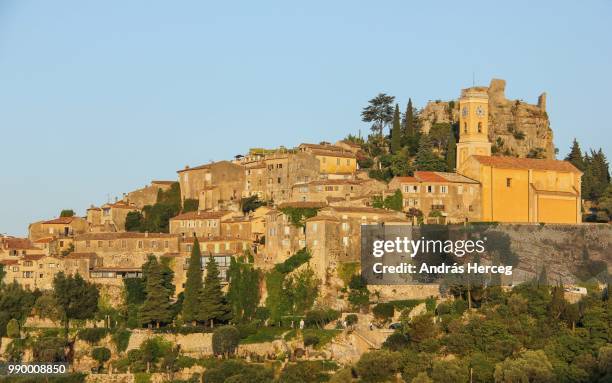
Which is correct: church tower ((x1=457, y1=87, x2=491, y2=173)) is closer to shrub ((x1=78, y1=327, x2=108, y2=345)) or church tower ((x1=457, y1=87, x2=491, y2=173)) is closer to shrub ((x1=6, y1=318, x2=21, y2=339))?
shrub ((x1=78, y1=327, x2=108, y2=345))

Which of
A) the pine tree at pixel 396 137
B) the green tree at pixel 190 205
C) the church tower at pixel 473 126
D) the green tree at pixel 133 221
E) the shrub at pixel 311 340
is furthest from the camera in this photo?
the pine tree at pixel 396 137

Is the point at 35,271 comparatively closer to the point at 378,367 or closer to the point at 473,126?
the point at 378,367

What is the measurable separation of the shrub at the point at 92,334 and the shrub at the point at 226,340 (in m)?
6.66

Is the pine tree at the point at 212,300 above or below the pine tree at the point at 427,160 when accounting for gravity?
below

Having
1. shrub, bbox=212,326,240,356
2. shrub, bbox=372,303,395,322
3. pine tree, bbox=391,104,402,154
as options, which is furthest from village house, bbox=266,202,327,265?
pine tree, bbox=391,104,402,154

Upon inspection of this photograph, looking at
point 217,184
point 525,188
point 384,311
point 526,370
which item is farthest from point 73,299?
point 526,370

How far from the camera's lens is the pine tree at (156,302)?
72.6 m

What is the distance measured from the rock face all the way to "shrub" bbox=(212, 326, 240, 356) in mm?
26077

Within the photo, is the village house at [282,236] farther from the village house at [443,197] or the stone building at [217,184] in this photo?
the stone building at [217,184]

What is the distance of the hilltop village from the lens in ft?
216

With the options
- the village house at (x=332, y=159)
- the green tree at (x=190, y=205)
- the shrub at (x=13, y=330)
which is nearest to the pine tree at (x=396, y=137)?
the village house at (x=332, y=159)

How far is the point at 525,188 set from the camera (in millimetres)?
78000

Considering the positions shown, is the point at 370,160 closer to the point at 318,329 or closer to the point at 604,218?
the point at 604,218

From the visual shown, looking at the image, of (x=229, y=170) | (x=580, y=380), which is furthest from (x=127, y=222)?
(x=580, y=380)
